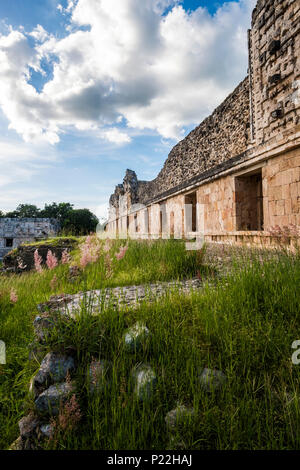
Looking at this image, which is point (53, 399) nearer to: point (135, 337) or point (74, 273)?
point (135, 337)

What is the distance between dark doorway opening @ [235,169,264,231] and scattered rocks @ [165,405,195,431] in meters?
5.63

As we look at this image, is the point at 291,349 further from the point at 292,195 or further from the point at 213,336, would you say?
the point at 292,195

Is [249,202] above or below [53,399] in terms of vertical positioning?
above

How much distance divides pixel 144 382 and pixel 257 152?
557cm

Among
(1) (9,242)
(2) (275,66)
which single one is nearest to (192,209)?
(2) (275,66)

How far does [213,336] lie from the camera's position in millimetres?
2234

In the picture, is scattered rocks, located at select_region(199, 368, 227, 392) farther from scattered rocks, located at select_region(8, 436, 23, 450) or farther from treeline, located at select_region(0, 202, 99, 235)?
treeline, located at select_region(0, 202, 99, 235)

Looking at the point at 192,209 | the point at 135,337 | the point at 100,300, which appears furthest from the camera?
the point at 192,209

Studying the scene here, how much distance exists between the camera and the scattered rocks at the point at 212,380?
1.83 m

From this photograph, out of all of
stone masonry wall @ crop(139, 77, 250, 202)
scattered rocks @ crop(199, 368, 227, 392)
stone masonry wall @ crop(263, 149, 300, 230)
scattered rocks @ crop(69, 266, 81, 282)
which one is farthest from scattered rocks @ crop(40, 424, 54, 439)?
stone masonry wall @ crop(139, 77, 250, 202)

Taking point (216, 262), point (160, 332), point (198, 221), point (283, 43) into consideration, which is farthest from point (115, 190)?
point (160, 332)

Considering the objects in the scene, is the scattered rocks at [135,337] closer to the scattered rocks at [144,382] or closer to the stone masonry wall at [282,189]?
the scattered rocks at [144,382]

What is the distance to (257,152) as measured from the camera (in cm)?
591
